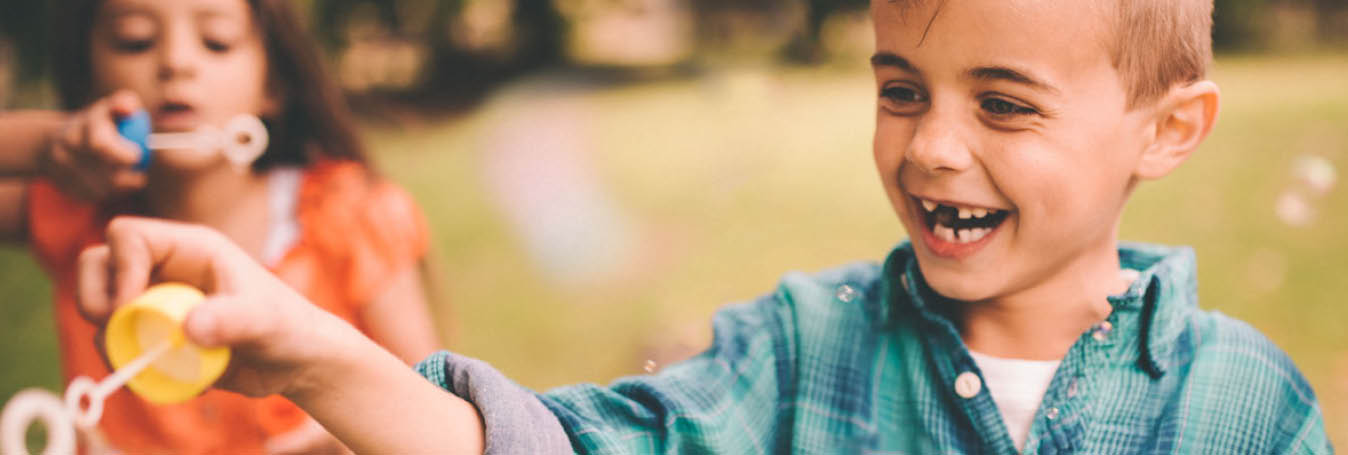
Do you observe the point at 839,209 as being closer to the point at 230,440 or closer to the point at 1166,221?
the point at 1166,221

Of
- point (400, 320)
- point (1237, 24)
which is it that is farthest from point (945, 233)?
point (1237, 24)

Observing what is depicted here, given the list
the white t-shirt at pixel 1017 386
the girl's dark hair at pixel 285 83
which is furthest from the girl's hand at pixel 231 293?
the girl's dark hair at pixel 285 83

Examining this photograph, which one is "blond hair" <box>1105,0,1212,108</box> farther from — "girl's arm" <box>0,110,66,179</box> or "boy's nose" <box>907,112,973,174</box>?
"girl's arm" <box>0,110,66,179</box>

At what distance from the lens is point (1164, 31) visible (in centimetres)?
117

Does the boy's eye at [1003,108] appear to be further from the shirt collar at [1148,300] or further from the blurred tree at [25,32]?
the blurred tree at [25,32]

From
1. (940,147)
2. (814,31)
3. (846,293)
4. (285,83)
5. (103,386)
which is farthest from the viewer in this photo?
(814,31)

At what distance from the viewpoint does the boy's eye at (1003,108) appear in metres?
1.13

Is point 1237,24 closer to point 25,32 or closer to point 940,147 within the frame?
point 25,32

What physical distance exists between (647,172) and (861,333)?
434cm

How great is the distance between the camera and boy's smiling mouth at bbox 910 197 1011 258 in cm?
118

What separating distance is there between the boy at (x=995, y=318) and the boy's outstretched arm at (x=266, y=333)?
0.06 m

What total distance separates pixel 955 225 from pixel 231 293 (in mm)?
719

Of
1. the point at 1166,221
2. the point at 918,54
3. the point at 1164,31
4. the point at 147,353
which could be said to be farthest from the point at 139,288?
the point at 1166,221

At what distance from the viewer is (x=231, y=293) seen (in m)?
0.81
